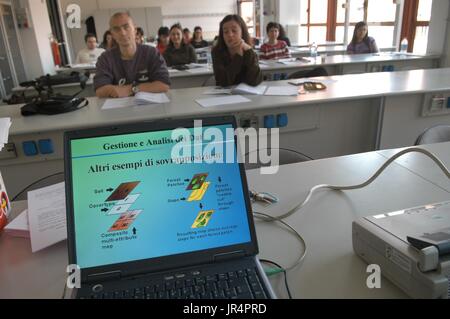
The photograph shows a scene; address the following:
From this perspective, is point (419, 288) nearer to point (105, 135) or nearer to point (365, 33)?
point (105, 135)

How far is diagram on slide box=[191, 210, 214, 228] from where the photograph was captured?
77cm

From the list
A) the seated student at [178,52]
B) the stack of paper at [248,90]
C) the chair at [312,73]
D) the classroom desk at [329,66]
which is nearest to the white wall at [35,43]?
the classroom desk at [329,66]

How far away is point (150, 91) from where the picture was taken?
9.25ft

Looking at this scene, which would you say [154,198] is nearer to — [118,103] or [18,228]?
[18,228]

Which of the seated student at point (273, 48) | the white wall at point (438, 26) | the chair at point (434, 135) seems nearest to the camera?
the chair at point (434, 135)

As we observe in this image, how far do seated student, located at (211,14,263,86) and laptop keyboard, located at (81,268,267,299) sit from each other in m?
2.38

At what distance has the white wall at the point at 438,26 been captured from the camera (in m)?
4.64

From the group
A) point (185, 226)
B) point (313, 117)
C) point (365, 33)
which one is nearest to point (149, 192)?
point (185, 226)

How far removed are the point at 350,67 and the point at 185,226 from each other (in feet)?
14.3

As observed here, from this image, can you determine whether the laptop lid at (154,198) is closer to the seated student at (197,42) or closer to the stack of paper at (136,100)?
the stack of paper at (136,100)

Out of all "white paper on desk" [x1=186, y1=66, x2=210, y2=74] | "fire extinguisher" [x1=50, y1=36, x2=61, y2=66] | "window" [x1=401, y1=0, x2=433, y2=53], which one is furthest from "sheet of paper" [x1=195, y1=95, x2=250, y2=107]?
"fire extinguisher" [x1=50, y1=36, x2=61, y2=66]

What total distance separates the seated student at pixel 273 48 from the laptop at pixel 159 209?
4.78m

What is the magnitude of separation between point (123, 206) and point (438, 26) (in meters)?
5.40

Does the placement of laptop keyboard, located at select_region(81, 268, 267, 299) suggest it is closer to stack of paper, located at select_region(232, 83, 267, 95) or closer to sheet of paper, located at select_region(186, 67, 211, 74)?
stack of paper, located at select_region(232, 83, 267, 95)
